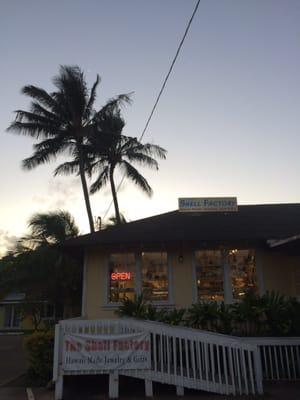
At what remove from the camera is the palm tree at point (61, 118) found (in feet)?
71.5

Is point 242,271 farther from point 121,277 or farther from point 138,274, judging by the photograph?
point 121,277

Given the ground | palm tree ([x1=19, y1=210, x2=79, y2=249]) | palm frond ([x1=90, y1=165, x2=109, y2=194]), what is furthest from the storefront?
palm frond ([x1=90, y1=165, x2=109, y2=194])

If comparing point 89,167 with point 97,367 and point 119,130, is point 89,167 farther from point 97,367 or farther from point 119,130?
point 97,367

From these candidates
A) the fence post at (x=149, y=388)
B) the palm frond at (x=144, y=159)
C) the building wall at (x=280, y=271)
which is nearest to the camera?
the fence post at (x=149, y=388)

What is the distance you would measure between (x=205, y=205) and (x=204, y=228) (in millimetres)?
1881

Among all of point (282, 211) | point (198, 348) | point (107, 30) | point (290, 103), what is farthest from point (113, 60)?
point (198, 348)

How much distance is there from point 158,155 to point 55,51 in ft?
39.7

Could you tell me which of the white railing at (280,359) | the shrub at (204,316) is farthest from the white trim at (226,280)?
the white railing at (280,359)

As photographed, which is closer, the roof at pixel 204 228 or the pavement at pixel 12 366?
the pavement at pixel 12 366

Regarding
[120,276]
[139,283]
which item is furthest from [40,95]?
[139,283]

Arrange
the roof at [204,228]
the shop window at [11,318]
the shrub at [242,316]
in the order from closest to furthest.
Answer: the shrub at [242,316]
the roof at [204,228]
the shop window at [11,318]

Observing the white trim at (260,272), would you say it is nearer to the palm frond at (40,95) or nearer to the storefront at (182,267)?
the storefront at (182,267)

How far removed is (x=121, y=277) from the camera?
1079cm

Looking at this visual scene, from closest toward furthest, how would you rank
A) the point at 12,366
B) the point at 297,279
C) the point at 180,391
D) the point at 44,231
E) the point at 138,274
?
1. the point at 180,391
2. the point at 297,279
3. the point at 138,274
4. the point at 12,366
5. the point at 44,231
